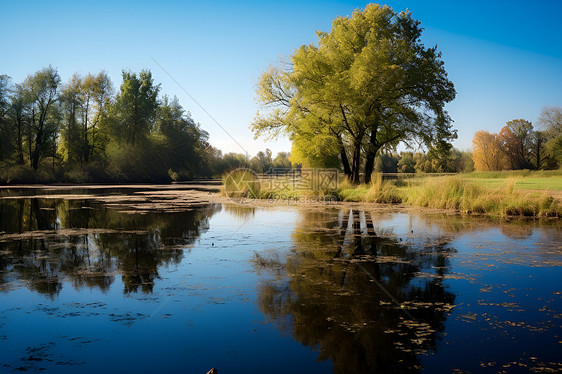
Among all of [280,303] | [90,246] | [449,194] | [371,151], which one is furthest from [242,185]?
[280,303]

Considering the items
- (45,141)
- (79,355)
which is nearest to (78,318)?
(79,355)

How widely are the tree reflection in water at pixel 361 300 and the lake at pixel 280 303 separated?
2 cm

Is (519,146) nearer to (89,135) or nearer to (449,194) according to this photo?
(449,194)

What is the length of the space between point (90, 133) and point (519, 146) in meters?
59.4

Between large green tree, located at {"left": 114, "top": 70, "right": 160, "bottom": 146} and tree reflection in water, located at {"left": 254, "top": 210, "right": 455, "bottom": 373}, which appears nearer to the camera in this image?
tree reflection in water, located at {"left": 254, "top": 210, "right": 455, "bottom": 373}

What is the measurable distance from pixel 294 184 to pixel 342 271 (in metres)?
17.3

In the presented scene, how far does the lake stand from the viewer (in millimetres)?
3287

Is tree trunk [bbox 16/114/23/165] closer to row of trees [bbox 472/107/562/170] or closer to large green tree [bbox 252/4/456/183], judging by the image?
large green tree [bbox 252/4/456/183]

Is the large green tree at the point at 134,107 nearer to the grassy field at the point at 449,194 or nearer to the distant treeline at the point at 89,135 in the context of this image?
the distant treeline at the point at 89,135


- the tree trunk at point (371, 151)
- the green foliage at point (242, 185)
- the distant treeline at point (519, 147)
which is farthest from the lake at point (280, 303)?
the distant treeline at point (519, 147)

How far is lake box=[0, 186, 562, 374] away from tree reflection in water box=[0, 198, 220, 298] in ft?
0.16

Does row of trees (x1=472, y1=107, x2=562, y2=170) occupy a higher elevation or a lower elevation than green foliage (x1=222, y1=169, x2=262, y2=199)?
higher

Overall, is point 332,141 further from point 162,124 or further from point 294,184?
point 162,124

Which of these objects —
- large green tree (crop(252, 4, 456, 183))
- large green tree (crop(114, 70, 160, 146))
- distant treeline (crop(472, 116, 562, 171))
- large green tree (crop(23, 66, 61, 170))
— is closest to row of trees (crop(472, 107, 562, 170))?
distant treeline (crop(472, 116, 562, 171))
